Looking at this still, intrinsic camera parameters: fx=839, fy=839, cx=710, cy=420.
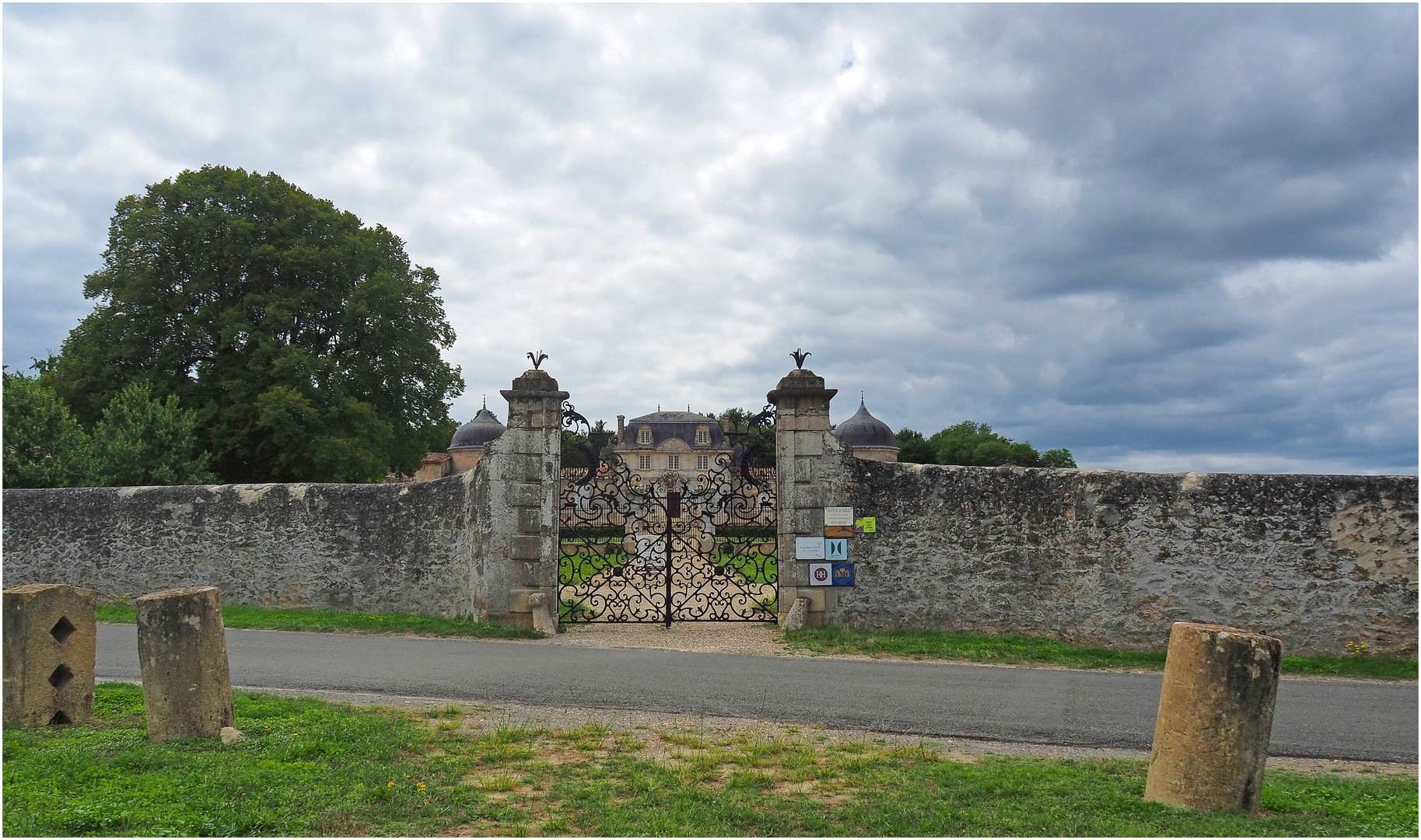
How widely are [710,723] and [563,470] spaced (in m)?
6.06

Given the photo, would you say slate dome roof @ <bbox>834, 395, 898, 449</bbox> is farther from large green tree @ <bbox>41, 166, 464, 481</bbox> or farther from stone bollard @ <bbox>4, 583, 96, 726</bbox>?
stone bollard @ <bbox>4, 583, 96, 726</bbox>

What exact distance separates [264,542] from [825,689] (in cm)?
958

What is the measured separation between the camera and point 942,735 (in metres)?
6.28

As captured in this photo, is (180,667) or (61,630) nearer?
(180,667)

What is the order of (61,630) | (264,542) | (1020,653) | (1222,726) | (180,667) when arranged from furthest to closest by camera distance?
(264,542), (1020,653), (61,630), (180,667), (1222,726)

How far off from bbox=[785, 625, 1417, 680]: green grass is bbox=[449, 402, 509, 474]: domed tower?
136 feet

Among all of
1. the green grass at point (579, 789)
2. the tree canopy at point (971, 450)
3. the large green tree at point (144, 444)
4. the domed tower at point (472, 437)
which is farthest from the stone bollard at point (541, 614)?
the tree canopy at point (971, 450)

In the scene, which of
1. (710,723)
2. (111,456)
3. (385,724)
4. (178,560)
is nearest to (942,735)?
(710,723)

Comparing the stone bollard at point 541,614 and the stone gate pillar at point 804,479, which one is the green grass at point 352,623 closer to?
the stone bollard at point 541,614

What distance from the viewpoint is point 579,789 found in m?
4.71

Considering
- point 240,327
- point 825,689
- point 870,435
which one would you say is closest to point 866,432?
point 870,435

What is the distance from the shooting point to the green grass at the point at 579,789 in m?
4.11

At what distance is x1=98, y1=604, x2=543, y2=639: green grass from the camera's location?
10.9m

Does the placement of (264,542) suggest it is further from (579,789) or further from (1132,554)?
(1132,554)
